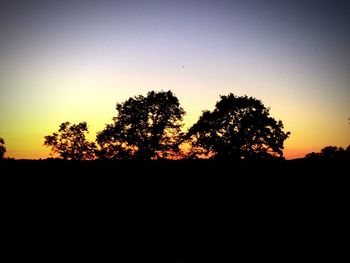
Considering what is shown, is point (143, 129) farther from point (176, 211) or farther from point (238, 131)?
point (176, 211)

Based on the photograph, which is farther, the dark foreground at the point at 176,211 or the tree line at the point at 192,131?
the tree line at the point at 192,131

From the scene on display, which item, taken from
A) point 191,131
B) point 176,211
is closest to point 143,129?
point 191,131

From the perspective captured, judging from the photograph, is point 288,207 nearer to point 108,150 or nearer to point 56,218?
point 56,218

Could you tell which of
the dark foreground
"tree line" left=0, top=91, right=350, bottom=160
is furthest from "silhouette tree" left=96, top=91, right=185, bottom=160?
the dark foreground

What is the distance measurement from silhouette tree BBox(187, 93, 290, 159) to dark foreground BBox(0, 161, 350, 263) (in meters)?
24.7

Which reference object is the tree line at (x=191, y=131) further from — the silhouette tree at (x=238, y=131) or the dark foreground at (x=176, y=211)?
the dark foreground at (x=176, y=211)

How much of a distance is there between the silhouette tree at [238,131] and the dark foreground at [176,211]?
2471cm

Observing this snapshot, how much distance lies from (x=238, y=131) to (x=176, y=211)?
27.4 metres

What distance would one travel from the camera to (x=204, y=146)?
3462 cm

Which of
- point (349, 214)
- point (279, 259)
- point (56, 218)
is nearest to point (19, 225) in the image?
point (56, 218)

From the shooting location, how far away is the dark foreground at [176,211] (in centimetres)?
535

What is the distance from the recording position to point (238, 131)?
110 feet

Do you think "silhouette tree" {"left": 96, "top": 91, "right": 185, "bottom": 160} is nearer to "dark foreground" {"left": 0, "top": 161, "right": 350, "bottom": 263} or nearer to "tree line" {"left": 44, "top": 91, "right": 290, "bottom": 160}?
"tree line" {"left": 44, "top": 91, "right": 290, "bottom": 160}

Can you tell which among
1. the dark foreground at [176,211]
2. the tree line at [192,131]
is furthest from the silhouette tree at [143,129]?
the dark foreground at [176,211]
